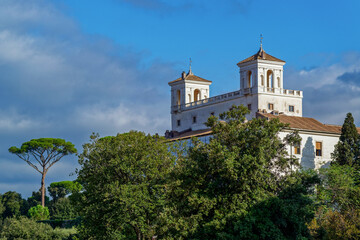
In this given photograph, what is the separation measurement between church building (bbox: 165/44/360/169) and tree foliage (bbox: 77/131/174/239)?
15.4m

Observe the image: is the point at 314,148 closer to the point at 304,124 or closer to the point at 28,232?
the point at 304,124

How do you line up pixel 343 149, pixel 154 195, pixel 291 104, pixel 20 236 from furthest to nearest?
pixel 291 104 < pixel 343 149 < pixel 20 236 < pixel 154 195

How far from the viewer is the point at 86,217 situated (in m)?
41.2

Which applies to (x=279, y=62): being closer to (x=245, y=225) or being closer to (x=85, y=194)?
(x=85, y=194)

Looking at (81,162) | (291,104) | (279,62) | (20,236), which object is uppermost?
(279,62)

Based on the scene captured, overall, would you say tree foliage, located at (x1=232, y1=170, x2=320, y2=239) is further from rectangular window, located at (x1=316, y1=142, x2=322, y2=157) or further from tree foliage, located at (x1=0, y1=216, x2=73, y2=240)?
rectangular window, located at (x1=316, y1=142, x2=322, y2=157)

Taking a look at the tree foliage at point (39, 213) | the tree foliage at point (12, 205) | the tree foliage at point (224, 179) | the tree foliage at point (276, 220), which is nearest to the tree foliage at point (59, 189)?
the tree foliage at point (12, 205)

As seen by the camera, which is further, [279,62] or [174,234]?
[279,62]

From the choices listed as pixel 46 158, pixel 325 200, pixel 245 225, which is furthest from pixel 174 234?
pixel 46 158

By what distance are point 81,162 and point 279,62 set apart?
3336 centimetres

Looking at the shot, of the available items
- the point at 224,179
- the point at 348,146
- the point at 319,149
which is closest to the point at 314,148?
the point at 319,149

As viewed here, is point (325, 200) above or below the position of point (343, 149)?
below

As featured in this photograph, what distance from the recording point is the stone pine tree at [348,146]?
5722 centimetres

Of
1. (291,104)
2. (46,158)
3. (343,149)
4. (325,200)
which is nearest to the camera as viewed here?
(325,200)
